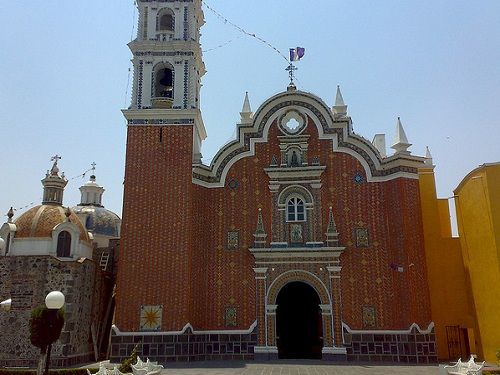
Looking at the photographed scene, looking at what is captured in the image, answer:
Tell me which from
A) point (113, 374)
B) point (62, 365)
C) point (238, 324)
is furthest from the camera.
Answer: point (238, 324)

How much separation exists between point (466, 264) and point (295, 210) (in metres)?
6.31

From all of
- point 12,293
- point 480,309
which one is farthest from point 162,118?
point 480,309

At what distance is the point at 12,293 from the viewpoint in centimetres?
1623

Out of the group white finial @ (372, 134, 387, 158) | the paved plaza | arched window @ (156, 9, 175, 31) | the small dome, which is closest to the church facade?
arched window @ (156, 9, 175, 31)

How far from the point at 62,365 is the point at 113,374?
6115mm

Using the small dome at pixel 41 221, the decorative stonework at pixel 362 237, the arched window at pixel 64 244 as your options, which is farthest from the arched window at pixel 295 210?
the arched window at pixel 64 244

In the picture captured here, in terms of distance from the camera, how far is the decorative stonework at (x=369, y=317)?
659 inches

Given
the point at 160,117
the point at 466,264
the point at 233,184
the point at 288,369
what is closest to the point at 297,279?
the point at 288,369

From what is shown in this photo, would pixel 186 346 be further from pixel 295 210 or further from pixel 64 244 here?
pixel 295 210

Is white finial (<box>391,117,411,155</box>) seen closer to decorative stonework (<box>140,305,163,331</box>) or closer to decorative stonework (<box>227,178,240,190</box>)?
decorative stonework (<box>227,178,240,190</box>)

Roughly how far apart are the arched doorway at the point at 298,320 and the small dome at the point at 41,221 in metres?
8.13

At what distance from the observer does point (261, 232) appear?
58.6ft

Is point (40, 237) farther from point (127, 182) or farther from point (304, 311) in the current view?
point (304, 311)

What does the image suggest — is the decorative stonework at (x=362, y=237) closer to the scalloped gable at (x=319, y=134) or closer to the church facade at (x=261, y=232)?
the church facade at (x=261, y=232)
